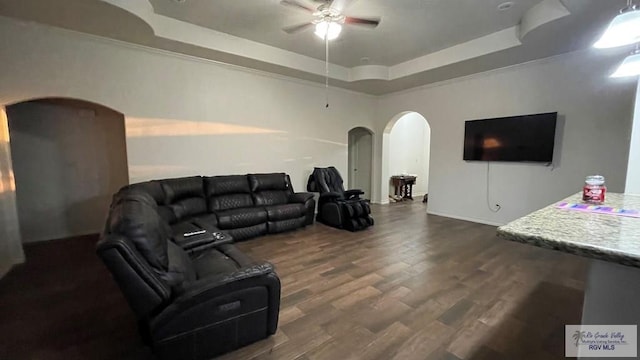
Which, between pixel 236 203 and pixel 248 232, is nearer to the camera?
pixel 248 232

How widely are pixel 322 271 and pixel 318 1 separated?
3.07 metres

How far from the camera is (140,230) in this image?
5.04ft

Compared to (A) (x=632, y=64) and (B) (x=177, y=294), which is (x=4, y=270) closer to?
(B) (x=177, y=294)

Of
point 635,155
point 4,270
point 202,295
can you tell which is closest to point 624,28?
point 635,155

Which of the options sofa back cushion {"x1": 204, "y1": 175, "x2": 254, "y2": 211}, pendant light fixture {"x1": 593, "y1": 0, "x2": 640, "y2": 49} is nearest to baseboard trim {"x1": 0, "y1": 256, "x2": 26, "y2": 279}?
sofa back cushion {"x1": 204, "y1": 175, "x2": 254, "y2": 211}

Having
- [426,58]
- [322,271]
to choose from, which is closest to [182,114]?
[322,271]

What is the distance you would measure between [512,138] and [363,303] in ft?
13.7

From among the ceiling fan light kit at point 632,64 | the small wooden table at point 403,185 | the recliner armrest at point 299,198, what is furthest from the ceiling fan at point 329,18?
the small wooden table at point 403,185

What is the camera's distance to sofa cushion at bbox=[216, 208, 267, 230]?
4.08 metres

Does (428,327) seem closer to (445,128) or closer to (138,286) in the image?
(138,286)

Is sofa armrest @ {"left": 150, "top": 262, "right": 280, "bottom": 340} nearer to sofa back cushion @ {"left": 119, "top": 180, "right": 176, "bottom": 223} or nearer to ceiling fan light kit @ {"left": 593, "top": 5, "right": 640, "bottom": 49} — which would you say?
sofa back cushion @ {"left": 119, "top": 180, "right": 176, "bottom": 223}

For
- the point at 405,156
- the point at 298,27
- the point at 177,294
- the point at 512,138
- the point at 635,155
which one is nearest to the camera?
the point at 177,294

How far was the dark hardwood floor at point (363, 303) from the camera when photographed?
1.93 m

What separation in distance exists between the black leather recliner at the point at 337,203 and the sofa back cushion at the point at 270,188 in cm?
64
